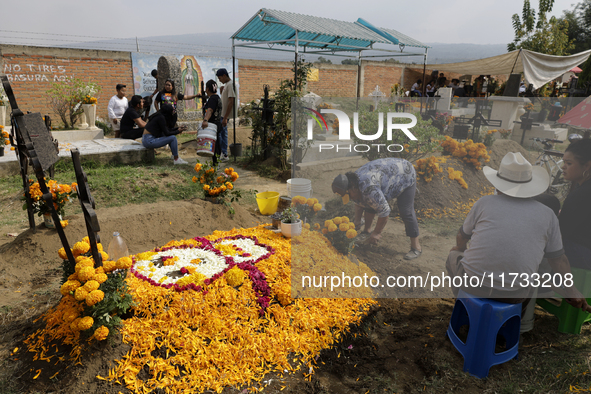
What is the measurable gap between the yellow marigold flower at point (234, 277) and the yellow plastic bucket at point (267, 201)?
2.17 m

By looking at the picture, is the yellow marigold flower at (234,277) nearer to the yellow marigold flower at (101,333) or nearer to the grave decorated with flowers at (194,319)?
the grave decorated with flowers at (194,319)

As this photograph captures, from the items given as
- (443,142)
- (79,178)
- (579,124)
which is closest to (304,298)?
(443,142)

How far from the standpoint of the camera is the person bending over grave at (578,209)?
2.65 meters

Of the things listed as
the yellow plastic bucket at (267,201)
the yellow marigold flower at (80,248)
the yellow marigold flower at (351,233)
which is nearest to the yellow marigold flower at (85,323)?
the yellow marigold flower at (80,248)

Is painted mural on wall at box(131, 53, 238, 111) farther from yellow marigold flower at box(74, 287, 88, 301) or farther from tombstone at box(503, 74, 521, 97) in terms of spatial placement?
yellow marigold flower at box(74, 287, 88, 301)

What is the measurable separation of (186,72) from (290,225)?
37.5 ft

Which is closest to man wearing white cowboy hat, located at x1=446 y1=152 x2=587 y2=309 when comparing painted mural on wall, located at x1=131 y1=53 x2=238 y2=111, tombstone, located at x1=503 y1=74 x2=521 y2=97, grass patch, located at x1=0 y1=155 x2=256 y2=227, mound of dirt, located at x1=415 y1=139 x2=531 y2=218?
mound of dirt, located at x1=415 y1=139 x2=531 y2=218

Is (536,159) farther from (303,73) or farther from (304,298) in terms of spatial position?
(303,73)

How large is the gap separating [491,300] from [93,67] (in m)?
13.0

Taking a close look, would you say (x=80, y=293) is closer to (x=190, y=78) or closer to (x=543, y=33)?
(x=190, y=78)

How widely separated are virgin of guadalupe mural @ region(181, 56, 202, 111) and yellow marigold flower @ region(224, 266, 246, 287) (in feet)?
37.0

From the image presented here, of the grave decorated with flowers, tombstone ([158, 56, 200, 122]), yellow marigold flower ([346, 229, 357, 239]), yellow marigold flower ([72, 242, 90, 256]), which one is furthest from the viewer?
tombstone ([158, 56, 200, 122])

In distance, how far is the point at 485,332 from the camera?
250cm

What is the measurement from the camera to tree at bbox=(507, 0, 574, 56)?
2091 cm
